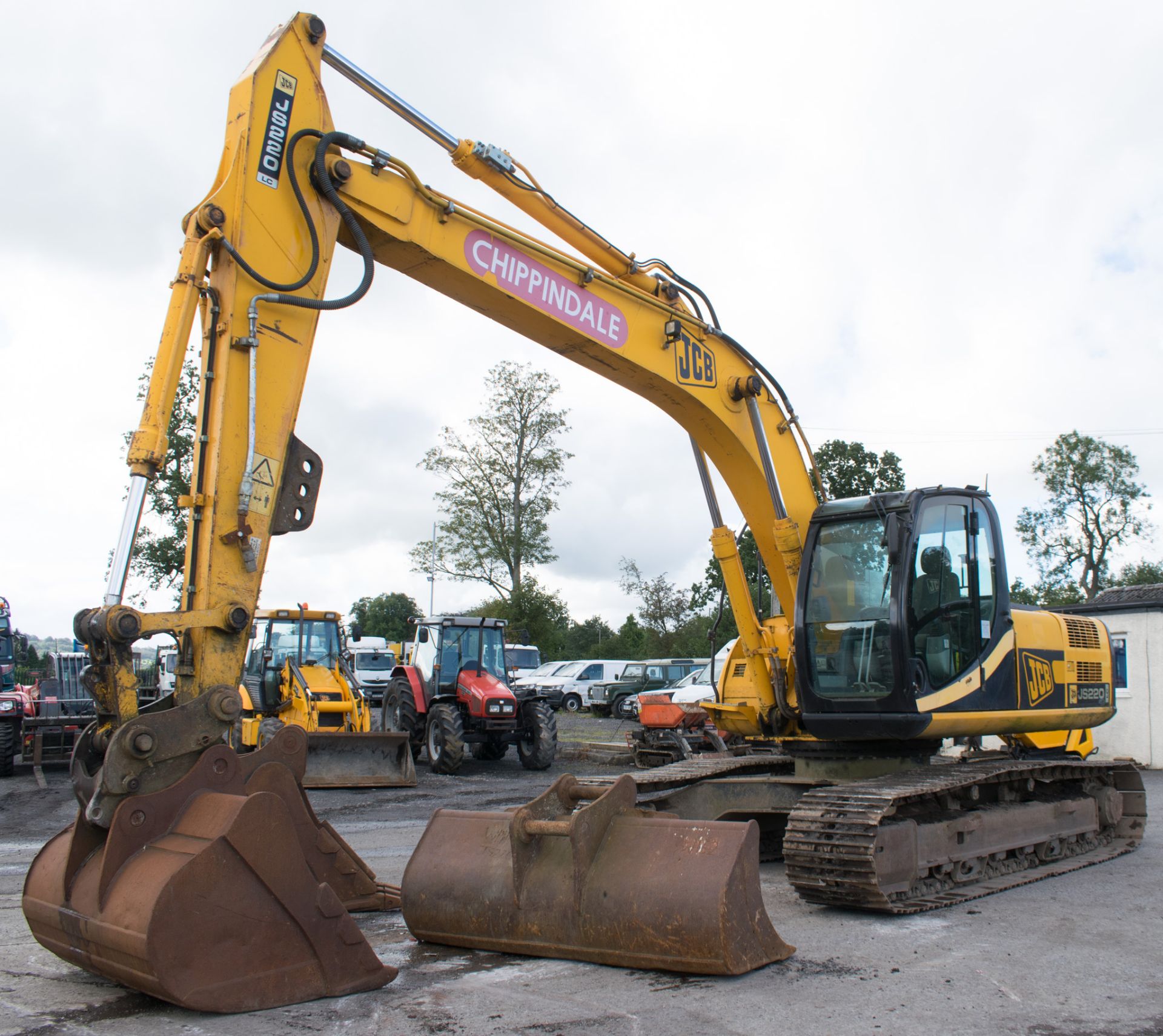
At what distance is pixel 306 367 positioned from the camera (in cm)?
525

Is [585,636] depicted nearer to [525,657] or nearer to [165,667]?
[525,657]

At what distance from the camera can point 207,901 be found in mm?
4066

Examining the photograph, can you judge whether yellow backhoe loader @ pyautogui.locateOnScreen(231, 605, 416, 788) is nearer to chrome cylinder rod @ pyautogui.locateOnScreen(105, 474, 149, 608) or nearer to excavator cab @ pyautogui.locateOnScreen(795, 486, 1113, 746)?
excavator cab @ pyautogui.locateOnScreen(795, 486, 1113, 746)

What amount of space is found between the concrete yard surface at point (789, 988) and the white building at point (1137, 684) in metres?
11.8

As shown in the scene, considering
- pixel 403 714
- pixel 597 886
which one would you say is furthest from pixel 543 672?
pixel 597 886

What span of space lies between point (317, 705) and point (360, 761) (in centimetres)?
139

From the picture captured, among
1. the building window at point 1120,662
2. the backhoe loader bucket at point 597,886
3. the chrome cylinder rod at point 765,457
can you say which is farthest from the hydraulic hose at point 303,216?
the building window at point 1120,662

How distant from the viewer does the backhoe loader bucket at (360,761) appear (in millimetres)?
12531

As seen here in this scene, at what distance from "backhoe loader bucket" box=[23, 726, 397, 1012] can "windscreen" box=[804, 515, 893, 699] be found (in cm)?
381

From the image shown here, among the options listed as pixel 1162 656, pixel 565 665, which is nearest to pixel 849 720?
pixel 1162 656

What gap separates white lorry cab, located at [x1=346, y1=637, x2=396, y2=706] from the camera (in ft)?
99.0

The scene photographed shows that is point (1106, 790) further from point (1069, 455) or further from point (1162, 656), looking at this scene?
point (1069, 455)

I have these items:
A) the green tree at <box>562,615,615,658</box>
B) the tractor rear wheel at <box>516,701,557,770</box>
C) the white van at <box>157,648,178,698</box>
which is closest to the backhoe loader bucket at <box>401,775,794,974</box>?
the tractor rear wheel at <box>516,701,557,770</box>

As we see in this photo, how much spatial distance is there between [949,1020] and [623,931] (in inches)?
56.1
